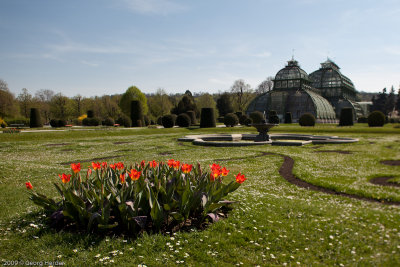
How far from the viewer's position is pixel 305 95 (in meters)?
57.1

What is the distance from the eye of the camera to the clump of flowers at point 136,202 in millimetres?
4059

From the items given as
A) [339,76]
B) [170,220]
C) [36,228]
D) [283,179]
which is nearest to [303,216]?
[170,220]

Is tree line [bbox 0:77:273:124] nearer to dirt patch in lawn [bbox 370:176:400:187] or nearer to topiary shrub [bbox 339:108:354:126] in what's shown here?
topiary shrub [bbox 339:108:354:126]

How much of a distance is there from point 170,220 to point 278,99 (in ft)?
193

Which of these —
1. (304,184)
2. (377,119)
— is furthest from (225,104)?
(304,184)

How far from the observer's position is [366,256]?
3.49m

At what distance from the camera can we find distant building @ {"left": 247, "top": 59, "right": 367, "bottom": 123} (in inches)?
2235

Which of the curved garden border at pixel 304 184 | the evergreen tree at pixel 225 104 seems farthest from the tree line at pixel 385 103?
the curved garden border at pixel 304 184

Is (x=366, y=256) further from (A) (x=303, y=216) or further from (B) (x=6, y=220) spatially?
(B) (x=6, y=220)

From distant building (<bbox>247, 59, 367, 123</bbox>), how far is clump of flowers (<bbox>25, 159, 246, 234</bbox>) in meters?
54.6

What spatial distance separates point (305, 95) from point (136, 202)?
58.6m

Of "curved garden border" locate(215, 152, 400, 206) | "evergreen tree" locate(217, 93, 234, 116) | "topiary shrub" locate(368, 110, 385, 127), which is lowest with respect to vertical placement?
"curved garden border" locate(215, 152, 400, 206)

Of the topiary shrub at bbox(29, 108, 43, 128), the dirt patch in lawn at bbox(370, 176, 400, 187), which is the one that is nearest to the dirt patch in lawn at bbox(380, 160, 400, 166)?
the dirt patch in lawn at bbox(370, 176, 400, 187)

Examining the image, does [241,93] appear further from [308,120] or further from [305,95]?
[308,120]
